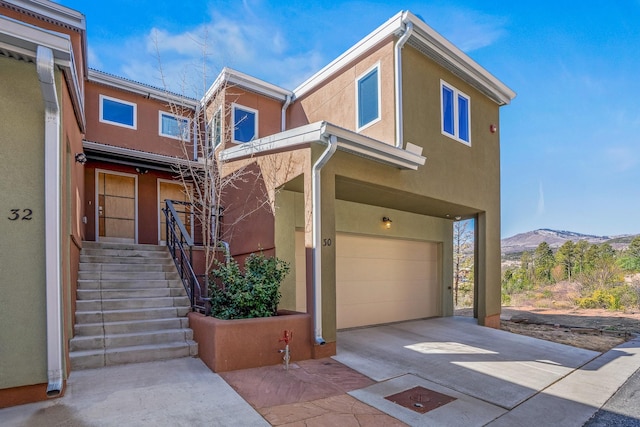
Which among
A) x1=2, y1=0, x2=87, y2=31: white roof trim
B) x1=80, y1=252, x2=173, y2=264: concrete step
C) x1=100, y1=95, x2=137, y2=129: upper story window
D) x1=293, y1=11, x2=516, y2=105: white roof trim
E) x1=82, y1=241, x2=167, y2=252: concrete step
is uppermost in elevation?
x1=2, y1=0, x2=87, y2=31: white roof trim

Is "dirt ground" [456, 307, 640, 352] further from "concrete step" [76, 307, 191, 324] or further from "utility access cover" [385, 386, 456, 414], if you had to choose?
"concrete step" [76, 307, 191, 324]

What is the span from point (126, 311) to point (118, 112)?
23.0 feet

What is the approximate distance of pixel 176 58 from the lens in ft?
22.0

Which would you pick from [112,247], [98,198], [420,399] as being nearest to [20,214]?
[112,247]

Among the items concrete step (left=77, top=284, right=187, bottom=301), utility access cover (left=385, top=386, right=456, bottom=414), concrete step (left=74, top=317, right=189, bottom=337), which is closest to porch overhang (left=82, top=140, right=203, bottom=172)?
concrete step (left=77, top=284, right=187, bottom=301)

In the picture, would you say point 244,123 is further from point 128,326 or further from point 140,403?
point 140,403

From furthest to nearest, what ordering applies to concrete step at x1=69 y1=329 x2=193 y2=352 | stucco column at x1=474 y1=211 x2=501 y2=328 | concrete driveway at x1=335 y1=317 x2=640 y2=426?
stucco column at x1=474 y1=211 x2=501 y2=328, concrete step at x1=69 y1=329 x2=193 y2=352, concrete driveway at x1=335 y1=317 x2=640 y2=426

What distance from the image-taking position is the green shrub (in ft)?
16.3

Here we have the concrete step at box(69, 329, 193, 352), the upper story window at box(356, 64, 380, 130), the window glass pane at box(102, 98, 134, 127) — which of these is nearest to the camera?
the concrete step at box(69, 329, 193, 352)

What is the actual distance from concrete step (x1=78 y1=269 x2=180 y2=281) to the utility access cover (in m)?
4.36

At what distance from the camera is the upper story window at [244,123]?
944cm

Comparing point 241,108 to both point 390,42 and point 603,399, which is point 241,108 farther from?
point 603,399

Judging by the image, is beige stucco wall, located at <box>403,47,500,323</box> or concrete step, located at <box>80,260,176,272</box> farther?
beige stucco wall, located at <box>403,47,500,323</box>

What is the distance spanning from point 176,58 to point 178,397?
19.5ft
